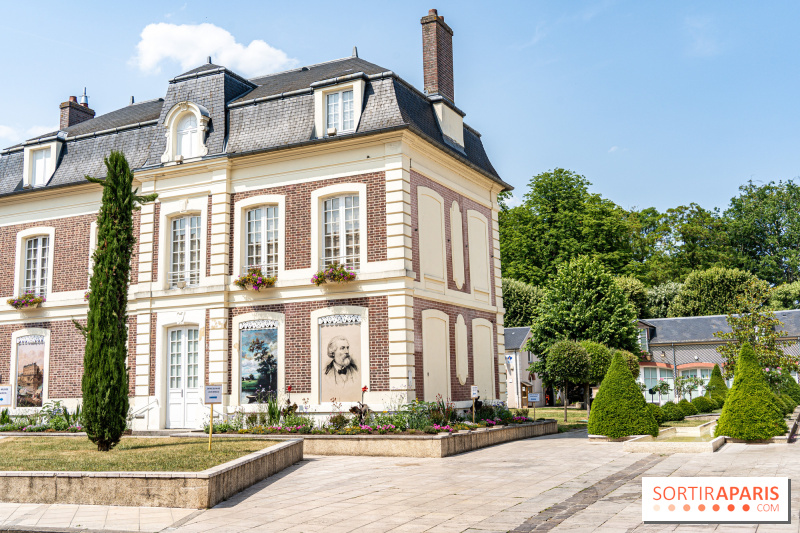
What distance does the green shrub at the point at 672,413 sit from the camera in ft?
80.9

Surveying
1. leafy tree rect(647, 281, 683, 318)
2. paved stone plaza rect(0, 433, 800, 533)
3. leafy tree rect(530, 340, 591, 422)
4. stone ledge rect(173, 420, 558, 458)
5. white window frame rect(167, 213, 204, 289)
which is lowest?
paved stone plaza rect(0, 433, 800, 533)

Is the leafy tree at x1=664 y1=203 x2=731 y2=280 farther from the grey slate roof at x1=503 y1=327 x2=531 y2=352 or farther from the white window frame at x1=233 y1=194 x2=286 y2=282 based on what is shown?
the white window frame at x1=233 y1=194 x2=286 y2=282

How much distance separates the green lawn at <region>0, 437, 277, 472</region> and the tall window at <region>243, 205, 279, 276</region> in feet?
18.5

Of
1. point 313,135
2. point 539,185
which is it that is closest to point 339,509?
point 313,135

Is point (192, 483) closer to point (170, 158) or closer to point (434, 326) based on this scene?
point (434, 326)

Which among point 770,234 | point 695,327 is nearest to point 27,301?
point 695,327

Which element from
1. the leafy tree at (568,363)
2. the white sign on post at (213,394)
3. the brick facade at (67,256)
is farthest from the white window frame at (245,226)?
the leafy tree at (568,363)

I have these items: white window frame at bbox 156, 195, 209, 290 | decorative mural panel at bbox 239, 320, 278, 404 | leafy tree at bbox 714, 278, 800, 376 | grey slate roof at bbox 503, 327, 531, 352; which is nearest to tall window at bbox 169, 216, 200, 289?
white window frame at bbox 156, 195, 209, 290

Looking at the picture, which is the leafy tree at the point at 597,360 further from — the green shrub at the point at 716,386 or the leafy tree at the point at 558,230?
the leafy tree at the point at 558,230

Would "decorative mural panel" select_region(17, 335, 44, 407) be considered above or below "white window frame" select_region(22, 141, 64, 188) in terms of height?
below

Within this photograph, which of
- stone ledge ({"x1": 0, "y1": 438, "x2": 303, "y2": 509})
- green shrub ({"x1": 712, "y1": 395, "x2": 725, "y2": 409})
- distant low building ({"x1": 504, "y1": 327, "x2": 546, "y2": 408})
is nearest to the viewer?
stone ledge ({"x1": 0, "y1": 438, "x2": 303, "y2": 509})

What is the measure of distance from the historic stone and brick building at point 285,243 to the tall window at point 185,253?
48 millimetres

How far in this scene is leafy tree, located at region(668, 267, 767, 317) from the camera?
49.9 m

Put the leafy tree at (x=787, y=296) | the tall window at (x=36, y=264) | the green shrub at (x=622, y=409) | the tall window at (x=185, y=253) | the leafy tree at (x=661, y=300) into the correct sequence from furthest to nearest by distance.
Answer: the leafy tree at (x=661, y=300) < the leafy tree at (x=787, y=296) < the tall window at (x=36, y=264) < the tall window at (x=185, y=253) < the green shrub at (x=622, y=409)
